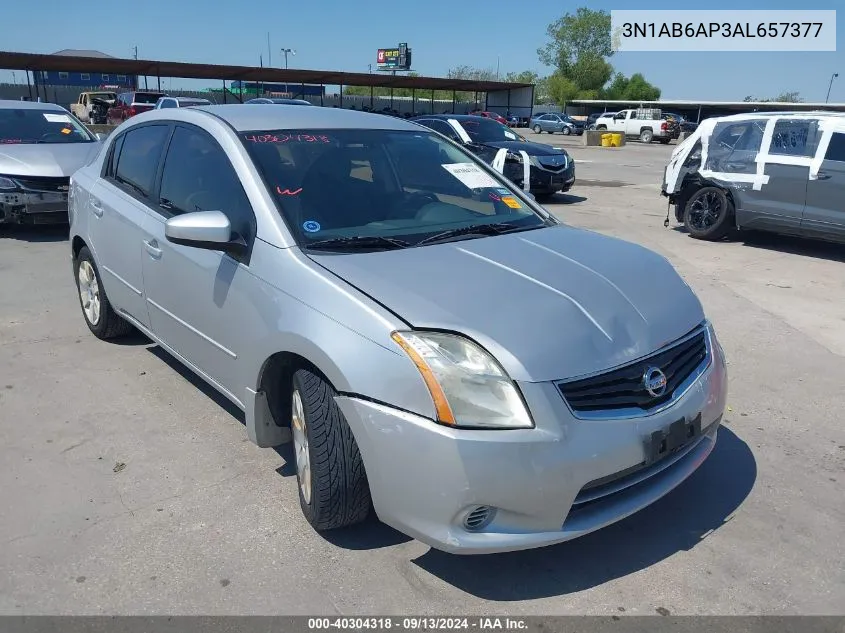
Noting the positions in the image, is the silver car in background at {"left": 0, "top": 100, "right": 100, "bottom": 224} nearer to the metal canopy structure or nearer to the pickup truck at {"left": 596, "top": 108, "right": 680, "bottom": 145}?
the metal canopy structure

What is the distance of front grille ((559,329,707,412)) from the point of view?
2.37 meters

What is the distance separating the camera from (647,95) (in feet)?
315

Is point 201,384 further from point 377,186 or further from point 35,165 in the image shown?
point 35,165

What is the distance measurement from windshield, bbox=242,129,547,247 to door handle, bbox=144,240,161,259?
32.6 inches

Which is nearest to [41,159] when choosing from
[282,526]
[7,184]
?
[7,184]

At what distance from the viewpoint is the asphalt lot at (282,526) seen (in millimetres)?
2549

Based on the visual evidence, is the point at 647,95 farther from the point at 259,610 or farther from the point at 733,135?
the point at 259,610

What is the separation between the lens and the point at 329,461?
2.60 metres

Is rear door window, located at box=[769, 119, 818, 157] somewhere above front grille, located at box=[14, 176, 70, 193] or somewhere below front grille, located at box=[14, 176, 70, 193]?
above

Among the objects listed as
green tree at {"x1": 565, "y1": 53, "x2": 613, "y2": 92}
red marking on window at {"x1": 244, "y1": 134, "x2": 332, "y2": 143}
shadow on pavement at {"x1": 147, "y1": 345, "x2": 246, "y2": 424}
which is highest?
green tree at {"x1": 565, "y1": 53, "x2": 613, "y2": 92}

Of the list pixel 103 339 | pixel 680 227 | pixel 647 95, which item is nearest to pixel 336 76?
pixel 680 227

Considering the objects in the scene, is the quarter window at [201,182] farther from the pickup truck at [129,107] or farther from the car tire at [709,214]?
the pickup truck at [129,107]

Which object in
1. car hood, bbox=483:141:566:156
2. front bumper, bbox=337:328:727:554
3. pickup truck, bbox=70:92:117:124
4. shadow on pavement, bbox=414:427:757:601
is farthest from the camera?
pickup truck, bbox=70:92:117:124

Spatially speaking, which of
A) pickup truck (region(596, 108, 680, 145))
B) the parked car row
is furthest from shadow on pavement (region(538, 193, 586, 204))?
pickup truck (region(596, 108, 680, 145))
